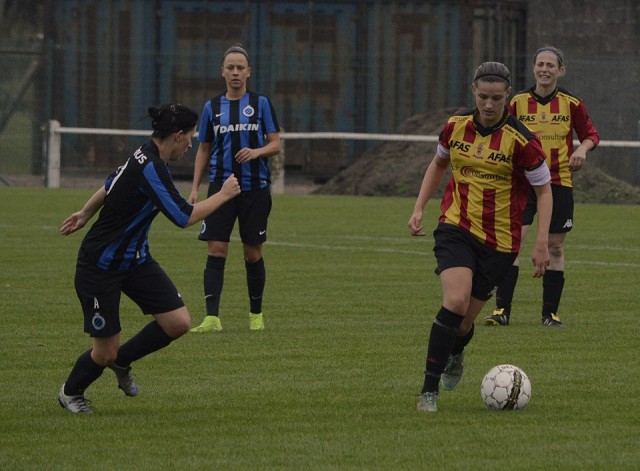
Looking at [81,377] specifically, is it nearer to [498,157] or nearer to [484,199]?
[484,199]

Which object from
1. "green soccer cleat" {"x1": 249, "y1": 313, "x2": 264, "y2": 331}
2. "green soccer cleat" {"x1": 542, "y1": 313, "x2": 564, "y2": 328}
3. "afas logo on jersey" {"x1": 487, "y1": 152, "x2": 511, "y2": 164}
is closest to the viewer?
"afas logo on jersey" {"x1": 487, "y1": 152, "x2": 511, "y2": 164}

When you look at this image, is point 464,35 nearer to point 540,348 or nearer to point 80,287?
point 540,348

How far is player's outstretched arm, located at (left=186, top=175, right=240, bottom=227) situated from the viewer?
24.2 ft

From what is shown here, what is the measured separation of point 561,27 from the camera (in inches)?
1364

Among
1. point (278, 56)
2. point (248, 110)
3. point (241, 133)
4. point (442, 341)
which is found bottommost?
point (442, 341)

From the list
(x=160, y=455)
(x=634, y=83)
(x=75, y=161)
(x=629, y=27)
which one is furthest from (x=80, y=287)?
(x=629, y=27)

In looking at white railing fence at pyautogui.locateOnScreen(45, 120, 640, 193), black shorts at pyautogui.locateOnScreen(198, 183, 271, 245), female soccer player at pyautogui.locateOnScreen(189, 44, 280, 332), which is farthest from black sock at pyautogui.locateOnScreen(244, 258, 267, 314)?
white railing fence at pyautogui.locateOnScreen(45, 120, 640, 193)

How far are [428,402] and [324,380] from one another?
113 centimetres

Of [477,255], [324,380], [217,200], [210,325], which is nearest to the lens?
[217,200]

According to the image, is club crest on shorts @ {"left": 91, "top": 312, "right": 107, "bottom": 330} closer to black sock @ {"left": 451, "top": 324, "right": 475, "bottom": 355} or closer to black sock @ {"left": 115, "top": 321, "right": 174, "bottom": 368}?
black sock @ {"left": 115, "top": 321, "right": 174, "bottom": 368}

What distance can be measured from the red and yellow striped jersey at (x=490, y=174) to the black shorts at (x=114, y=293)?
1570mm

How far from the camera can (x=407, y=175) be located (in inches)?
1180

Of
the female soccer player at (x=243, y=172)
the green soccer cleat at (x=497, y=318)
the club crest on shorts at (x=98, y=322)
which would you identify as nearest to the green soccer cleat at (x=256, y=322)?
the female soccer player at (x=243, y=172)

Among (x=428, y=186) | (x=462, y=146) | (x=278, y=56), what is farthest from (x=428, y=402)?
(x=278, y=56)
